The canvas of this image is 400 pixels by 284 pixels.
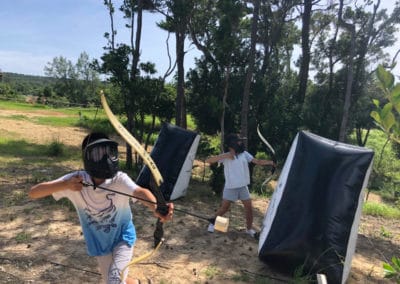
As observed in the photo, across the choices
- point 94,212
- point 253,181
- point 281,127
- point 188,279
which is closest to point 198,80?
point 281,127

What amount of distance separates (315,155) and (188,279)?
80.3 inches

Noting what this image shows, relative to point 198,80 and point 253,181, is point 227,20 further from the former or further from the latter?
point 198,80

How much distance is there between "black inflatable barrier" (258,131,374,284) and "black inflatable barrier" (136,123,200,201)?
135 inches

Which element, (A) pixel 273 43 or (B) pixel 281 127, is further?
(A) pixel 273 43

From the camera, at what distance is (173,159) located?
25.3 feet

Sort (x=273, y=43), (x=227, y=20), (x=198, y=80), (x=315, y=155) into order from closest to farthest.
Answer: (x=315, y=155), (x=227, y=20), (x=198, y=80), (x=273, y=43)

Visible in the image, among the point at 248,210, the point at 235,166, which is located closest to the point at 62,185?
the point at 235,166

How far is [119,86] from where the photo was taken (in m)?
10.4

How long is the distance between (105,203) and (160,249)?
2.69 m

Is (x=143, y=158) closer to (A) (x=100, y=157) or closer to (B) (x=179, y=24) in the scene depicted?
(A) (x=100, y=157)

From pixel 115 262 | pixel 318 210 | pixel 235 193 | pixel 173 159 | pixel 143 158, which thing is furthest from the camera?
pixel 173 159

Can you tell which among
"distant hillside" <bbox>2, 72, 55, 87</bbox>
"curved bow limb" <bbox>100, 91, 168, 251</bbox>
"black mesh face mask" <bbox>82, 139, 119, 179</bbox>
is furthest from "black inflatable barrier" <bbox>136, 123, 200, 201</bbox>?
"distant hillside" <bbox>2, 72, 55, 87</bbox>

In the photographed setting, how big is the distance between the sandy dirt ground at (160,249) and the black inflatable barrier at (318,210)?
1.41ft

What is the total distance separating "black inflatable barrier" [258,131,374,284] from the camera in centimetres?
407
